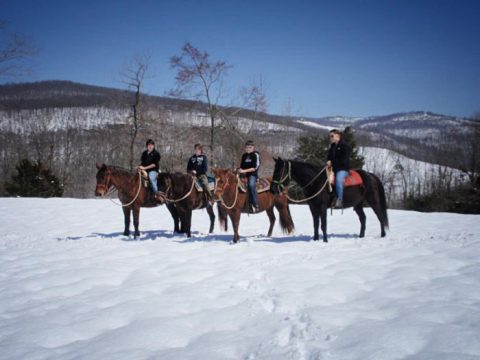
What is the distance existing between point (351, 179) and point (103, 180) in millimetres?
7144

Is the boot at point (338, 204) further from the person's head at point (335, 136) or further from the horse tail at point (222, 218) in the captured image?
the horse tail at point (222, 218)

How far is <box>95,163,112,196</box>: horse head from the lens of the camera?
9.09 metres

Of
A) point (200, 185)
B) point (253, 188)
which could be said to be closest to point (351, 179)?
point (253, 188)

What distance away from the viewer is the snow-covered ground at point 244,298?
10.5ft

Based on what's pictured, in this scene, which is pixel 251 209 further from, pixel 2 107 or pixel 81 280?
pixel 2 107

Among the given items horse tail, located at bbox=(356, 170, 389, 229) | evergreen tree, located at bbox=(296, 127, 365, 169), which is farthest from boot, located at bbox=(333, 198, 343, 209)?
evergreen tree, located at bbox=(296, 127, 365, 169)

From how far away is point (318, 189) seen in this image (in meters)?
8.64

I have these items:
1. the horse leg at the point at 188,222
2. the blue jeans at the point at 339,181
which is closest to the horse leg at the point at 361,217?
the blue jeans at the point at 339,181

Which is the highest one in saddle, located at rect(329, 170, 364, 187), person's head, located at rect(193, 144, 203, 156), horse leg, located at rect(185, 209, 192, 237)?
person's head, located at rect(193, 144, 203, 156)

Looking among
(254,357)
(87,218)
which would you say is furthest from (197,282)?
(87,218)

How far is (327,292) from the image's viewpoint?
4621 mm

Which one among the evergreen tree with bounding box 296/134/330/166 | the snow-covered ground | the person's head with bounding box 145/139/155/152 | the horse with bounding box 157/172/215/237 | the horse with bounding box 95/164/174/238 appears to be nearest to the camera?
the snow-covered ground

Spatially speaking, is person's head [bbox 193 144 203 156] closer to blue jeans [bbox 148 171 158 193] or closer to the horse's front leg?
blue jeans [bbox 148 171 158 193]

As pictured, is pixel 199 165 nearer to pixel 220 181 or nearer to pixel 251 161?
pixel 220 181
